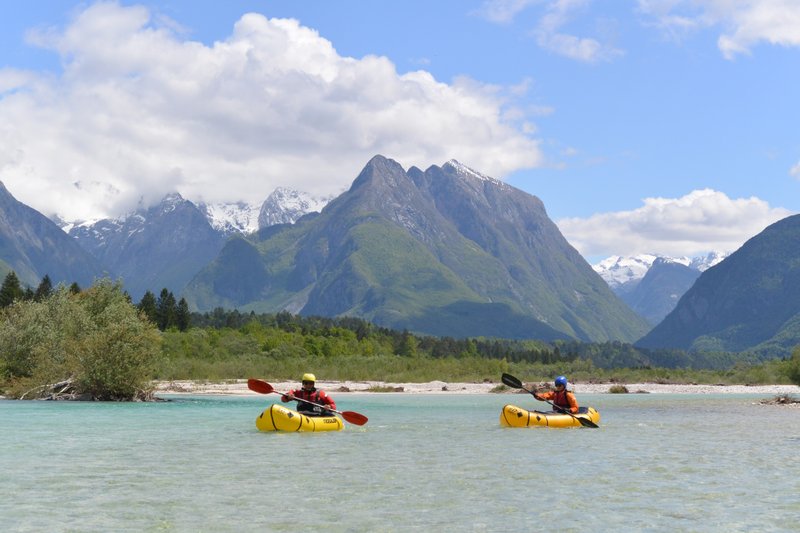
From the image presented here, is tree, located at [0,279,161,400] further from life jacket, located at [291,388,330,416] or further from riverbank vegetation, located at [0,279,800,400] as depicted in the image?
life jacket, located at [291,388,330,416]

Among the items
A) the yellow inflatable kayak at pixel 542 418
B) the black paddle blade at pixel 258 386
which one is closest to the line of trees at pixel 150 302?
the black paddle blade at pixel 258 386

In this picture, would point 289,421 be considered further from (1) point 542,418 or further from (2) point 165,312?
(2) point 165,312

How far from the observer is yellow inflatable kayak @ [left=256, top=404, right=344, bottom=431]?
35.7 meters

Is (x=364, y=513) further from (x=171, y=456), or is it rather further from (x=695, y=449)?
(x=695, y=449)

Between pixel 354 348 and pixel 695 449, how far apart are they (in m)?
127

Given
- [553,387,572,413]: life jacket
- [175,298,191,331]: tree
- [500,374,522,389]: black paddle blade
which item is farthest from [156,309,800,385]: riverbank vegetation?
[553,387,572,413]: life jacket

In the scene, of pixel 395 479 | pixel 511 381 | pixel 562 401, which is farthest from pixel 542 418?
pixel 395 479

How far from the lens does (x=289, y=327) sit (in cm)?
17500

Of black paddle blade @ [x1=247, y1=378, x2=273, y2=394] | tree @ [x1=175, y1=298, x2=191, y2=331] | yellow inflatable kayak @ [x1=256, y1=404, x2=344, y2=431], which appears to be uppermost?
tree @ [x1=175, y1=298, x2=191, y2=331]

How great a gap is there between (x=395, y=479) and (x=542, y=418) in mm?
17700

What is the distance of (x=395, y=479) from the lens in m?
22.7

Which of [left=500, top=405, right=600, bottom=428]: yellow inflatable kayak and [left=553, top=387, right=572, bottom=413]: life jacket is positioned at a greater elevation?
[left=553, top=387, right=572, bottom=413]: life jacket

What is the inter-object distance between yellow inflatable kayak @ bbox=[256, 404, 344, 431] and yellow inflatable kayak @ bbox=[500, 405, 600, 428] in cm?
893

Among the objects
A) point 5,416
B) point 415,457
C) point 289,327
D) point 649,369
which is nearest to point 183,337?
point 289,327
